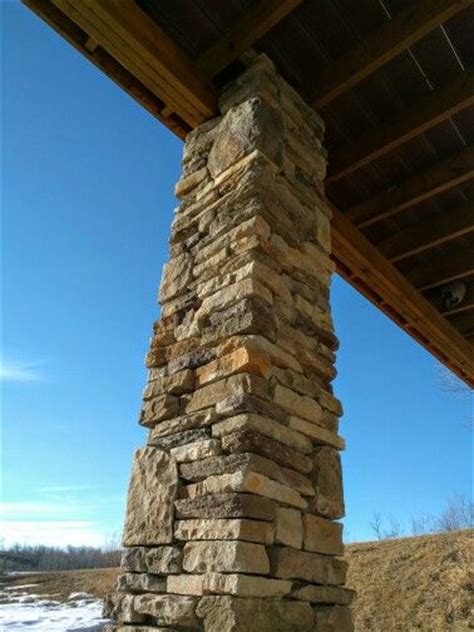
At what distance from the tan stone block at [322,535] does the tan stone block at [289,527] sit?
0.15ft

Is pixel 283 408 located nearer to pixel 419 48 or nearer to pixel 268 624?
pixel 268 624

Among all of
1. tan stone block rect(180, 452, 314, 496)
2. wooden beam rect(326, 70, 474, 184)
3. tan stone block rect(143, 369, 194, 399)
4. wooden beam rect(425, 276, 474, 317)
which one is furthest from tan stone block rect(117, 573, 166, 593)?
wooden beam rect(425, 276, 474, 317)

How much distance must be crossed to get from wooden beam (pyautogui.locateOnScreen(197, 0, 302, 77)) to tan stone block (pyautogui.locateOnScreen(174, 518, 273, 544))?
240 cm

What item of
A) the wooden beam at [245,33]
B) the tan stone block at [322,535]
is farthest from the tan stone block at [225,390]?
the wooden beam at [245,33]

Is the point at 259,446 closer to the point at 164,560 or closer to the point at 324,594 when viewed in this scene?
the point at 164,560

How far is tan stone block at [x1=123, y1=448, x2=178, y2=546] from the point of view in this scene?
2004 millimetres

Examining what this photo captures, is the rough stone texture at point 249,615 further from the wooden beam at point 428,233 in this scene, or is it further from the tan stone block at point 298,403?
the wooden beam at point 428,233

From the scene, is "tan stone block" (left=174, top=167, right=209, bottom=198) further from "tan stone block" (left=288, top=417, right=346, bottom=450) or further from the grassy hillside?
the grassy hillside

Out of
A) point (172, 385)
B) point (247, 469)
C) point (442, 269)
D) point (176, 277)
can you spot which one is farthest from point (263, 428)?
point (442, 269)

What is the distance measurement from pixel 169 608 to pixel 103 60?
269 centimetres

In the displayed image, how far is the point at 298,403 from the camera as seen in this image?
2.24 metres

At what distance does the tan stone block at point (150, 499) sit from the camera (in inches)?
78.9

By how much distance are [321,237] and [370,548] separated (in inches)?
470

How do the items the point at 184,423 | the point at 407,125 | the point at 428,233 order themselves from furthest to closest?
the point at 428,233, the point at 407,125, the point at 184,423
